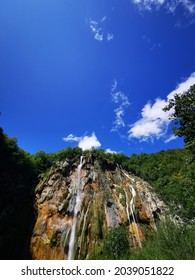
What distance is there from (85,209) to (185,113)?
16.1m

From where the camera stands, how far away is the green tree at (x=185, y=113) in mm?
12992

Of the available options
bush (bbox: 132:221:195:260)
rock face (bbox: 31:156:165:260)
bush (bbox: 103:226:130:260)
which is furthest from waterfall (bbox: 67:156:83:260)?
bush (bbox: 132:221:195:260)

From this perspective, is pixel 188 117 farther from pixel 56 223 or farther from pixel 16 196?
pixel 16 196

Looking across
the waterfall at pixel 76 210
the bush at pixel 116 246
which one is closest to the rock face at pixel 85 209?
the waterfall at pixel 76 210

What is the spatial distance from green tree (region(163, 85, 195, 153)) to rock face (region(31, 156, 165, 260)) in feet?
45.4

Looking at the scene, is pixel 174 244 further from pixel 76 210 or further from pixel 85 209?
pixel 76 210

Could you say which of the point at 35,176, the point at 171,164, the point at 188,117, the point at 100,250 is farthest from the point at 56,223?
the point at 171,164

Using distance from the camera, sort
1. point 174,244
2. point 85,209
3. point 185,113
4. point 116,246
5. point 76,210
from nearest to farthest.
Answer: point 174,244 → point 185,113 → point 116,246 → point 76,210 → point 85,209

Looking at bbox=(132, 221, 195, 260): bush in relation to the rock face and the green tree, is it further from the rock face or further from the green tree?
the rock face

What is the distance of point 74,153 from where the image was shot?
35.1 m

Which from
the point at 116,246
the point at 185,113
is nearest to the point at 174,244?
the point at 185,113

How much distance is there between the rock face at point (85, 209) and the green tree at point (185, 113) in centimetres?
1382

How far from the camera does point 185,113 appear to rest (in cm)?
1342
